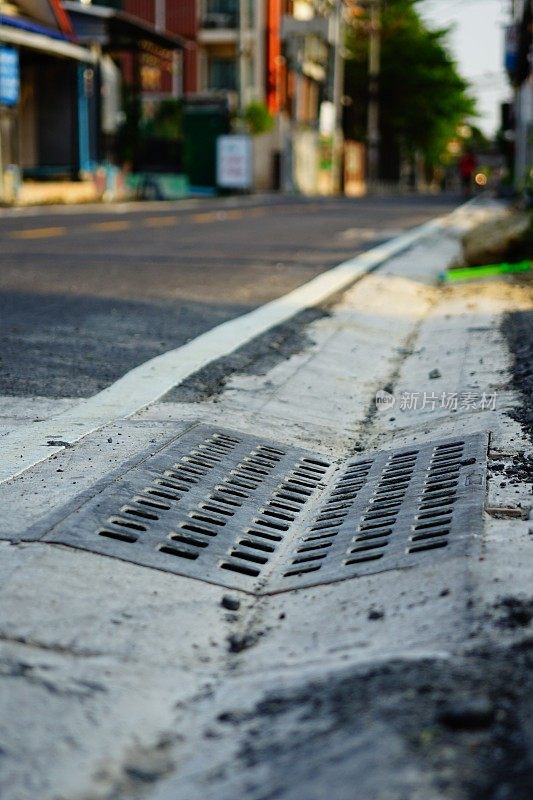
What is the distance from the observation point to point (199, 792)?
6.19 ft

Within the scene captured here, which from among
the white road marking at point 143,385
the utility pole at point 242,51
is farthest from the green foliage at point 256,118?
the white road marking at point 143,385

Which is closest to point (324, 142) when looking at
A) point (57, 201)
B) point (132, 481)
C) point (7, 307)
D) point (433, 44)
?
point (433, 44)

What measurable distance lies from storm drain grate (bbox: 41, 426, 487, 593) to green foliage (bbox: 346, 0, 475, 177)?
211 feet

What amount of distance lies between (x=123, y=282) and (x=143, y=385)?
4.29 meters

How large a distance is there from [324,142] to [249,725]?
54483 mm

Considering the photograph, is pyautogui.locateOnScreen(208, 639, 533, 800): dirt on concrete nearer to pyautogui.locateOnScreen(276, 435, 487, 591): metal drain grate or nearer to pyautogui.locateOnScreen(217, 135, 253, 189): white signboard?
pyautogui.locateOnScreen(276, 435, 487, 591): metal drain grate

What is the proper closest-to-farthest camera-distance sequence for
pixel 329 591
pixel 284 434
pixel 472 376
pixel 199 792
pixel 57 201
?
pixel 199 792, pixel 329 591, pixel 284 434, pixel 472 376, pixel 57 201

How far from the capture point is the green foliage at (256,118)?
4256 centimetres

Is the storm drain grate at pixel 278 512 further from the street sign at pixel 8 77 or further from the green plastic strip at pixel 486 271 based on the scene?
the street sign at pixel 8 77

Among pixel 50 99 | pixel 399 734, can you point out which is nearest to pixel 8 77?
pixel 50 99

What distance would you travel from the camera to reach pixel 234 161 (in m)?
40.3

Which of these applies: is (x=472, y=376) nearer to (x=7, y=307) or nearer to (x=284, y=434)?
(x=284, y=434)

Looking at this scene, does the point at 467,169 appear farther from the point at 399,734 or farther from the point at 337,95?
the point at 399,734

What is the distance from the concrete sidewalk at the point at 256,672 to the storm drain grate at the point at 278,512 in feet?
0.25
